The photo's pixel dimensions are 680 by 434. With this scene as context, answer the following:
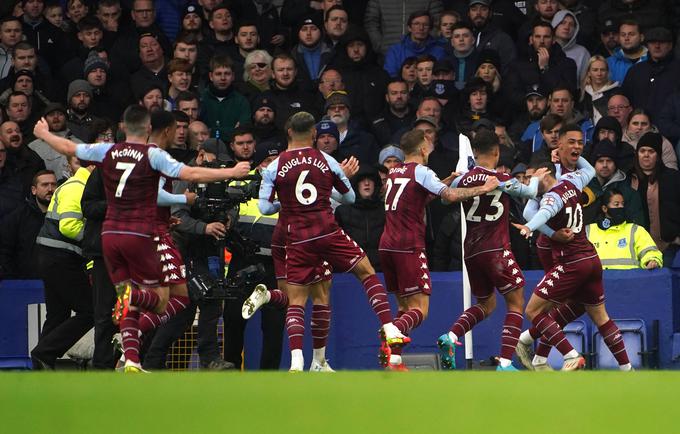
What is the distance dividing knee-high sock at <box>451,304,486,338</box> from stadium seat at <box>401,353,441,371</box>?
2.81 feet

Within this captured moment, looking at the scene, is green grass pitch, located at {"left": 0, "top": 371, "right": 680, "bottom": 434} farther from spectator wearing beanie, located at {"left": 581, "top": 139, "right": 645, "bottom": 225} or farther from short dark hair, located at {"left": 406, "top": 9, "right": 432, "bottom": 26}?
short dark hair, located at {"left": 406, "top": 9, "right": 432, "bottom": 26}

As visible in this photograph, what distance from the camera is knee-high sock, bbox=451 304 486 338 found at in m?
14.2

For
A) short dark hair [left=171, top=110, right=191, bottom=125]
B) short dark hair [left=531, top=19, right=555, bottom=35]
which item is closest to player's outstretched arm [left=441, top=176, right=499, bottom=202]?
short dark hair [left=171, top=110, right=191, bottom=125]

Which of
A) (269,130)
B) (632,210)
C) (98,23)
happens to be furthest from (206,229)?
(98,23)

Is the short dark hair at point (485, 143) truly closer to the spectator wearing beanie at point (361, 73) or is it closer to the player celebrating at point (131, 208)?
the player celebrating at point (131, 208)

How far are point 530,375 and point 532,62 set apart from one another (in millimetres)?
10115

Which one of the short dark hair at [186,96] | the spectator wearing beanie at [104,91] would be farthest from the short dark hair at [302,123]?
the spectator wearing beanie at [104,91]

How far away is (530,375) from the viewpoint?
30.0 ft

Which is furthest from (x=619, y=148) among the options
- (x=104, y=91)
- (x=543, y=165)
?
(x=104, y=91)

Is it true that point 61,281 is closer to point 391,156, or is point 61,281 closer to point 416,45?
point 391,156

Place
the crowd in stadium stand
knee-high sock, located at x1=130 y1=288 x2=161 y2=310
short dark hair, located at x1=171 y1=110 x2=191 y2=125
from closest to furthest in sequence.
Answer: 1. knee-high sock, located at x1=130 y1=288 x2=161 y2=310
2. the crowd in stadium stand
3. short dark hair, located at x1=171 y1=110 x2=191 y2=125

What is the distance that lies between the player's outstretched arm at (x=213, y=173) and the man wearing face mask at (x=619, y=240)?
5.01 meters

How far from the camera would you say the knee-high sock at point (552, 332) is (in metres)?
14.2

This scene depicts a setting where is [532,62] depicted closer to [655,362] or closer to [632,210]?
[632,210]
